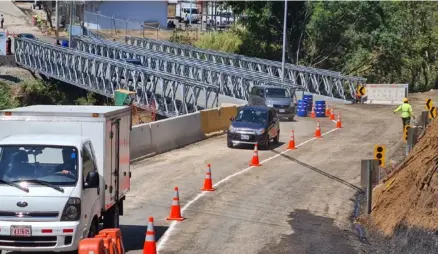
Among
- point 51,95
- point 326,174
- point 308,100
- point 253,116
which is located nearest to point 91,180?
point 326,174

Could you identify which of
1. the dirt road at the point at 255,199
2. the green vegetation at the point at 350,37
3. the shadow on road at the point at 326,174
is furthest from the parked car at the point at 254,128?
the green vegetation at the point at 350,37

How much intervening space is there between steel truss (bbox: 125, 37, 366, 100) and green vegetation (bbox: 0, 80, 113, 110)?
11.9 meters

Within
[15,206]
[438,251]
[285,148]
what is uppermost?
[15,206]

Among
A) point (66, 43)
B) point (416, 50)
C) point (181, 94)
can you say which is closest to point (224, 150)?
point (181, 94)

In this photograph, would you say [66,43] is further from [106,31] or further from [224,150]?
[224,150]

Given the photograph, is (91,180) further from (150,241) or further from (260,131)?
(260,131)

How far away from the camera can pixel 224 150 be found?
3148 centimetres

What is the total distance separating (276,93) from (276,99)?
77cm

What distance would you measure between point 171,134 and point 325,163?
6042 mm

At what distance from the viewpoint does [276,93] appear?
4344 cm

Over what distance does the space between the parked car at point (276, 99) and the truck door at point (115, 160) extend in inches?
1095

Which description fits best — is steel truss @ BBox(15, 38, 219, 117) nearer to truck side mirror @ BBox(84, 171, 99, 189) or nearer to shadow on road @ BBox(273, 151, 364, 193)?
shadow on road @ BBox(273, 151, 364, 193)

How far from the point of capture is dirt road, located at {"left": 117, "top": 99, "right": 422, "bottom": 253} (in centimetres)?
1549

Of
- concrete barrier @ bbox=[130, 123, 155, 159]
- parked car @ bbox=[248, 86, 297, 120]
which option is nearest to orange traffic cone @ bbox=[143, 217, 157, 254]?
concrete barrier @ bbox=[130, 123, 155, 159]
